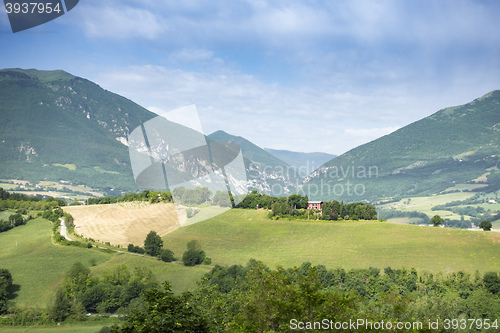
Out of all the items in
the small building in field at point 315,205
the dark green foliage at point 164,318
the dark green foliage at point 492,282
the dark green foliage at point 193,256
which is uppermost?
the dark green foliage at point 164,318

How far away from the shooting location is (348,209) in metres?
87.4

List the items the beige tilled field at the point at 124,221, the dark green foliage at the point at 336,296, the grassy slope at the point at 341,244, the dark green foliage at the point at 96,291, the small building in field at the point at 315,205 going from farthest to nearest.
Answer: the small building in field at the point at 315,205 → the beige tilled field at the point at 124,221 → the grassy slope at the point at 341,244 → the dark green foliage at the point at 96,291 → the dark green foliage at the point at 336,296

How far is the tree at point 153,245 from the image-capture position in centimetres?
6962

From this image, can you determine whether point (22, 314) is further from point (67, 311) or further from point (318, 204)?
point (318, 204)

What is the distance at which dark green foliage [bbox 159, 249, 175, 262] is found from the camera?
66938 millimetres

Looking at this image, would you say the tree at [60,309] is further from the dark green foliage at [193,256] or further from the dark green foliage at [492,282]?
the dark green foliage at [492,282]

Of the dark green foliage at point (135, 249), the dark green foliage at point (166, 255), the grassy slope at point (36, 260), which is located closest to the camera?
the grassy slope at point (36, 260)

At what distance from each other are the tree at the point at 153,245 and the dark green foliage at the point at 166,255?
7.25 ft

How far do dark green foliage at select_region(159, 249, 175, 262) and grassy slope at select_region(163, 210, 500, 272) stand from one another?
14.1 feet

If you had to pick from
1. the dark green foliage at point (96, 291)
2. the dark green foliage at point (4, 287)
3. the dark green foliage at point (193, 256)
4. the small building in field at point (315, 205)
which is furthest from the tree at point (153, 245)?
the small building in field at point (315, 205)

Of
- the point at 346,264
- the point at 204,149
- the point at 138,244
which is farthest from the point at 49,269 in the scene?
the point at 204,149

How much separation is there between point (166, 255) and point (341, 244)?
33.4 metres

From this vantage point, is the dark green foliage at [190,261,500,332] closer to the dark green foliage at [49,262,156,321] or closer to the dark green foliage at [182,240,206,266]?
the dark green foliage at [182,240,206,266]

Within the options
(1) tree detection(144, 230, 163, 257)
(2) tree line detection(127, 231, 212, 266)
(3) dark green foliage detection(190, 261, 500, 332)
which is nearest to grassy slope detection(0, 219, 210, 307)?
(2) tree line detection(127, 231, 212, 266)
